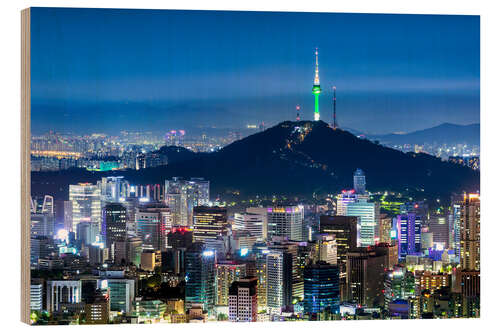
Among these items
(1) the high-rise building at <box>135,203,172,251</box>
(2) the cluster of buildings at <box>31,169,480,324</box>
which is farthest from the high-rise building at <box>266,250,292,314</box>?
(1) the high-rise building at <box>135,203,172,251</box>

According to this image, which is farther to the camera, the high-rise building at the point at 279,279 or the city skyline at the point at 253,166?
the high-rise building at the point at 279,279

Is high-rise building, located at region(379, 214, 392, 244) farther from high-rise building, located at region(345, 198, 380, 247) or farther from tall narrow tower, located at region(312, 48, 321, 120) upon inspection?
tall narrow tower, located at region(312, 48, 321, 120)

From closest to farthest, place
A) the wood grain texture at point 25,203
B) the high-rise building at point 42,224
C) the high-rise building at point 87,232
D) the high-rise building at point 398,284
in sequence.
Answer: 1. the wood grain texture at point 25,203
2. the high-rise building at point 42,224
3. the high-rise building at point 87,232
4. the high-rise building at point 398,284

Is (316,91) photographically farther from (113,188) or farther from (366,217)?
(113,188)

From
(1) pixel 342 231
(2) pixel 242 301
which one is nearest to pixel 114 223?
(2) pixel 242 301

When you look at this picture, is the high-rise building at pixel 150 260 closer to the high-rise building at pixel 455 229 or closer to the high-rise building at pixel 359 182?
the high-rise building at pixel 359 182

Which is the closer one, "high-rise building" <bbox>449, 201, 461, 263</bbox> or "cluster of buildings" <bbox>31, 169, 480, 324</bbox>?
"cluster of buildings" <bbox>31, 169, 480, 324</bbox>

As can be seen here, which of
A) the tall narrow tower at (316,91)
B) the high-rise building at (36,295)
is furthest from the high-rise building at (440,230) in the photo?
the high-rise building at (36,295)
